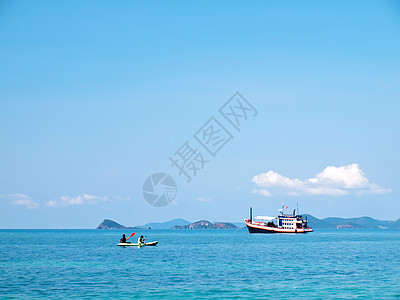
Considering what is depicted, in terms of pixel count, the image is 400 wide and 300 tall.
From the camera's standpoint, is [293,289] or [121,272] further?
[121,272]

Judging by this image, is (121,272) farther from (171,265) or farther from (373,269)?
(373,269)

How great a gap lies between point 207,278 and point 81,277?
1343cm

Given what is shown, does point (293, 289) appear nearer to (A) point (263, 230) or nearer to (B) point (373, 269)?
(B) point (373, 269)

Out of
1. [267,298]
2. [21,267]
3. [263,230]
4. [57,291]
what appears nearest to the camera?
[267,298]

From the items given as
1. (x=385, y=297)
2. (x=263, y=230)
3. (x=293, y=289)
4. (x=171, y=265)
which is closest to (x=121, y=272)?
(x=171, y=265)

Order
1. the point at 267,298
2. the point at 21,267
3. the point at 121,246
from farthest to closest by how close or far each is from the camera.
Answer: the point at 121,246
the point at 21,267
the point at 267,298

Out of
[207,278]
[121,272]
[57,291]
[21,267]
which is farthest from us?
[21,267]

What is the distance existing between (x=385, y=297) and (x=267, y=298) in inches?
373

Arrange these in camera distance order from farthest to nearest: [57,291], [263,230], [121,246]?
[263,230] < [121,246] < [57,291]

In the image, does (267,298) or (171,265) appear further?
(171,265)

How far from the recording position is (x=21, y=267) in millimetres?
58781

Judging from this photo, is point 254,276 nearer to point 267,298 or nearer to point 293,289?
point 293,289

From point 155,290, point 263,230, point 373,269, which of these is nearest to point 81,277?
point 155,290

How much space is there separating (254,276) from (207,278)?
5149 mm
